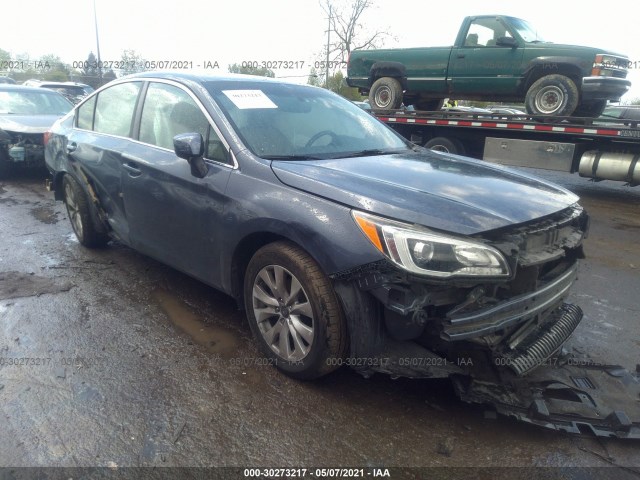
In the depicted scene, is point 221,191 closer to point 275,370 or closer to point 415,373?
point 275,370

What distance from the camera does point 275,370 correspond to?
2.99 m

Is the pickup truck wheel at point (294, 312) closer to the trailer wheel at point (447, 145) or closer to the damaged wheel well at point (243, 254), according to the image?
the damaged wheel well at point (243, 254)

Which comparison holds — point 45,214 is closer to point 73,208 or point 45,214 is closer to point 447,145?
point 73,208

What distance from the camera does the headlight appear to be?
2.27 metres

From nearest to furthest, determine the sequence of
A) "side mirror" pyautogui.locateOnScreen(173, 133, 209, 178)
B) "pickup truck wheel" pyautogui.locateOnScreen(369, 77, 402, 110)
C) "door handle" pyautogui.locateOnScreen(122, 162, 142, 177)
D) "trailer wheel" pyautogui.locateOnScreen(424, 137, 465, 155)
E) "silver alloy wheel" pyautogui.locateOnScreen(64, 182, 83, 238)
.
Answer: "side mirror" pyautogui.locateOnScreen(173, 133, 209, 178)
"door handle" pyautogui.locateOnScreen(122, 162, 142, 177)
"silver alloy wheel" pyautogui.locateOnScreen(64, 182, 83, 238)
"trailer wheel" pyautogui.locateOnScreen(424, 137, 465, 155)
"pickup truck wheel" pyautogui.locateOnScreen(369, 77, 402, 110)

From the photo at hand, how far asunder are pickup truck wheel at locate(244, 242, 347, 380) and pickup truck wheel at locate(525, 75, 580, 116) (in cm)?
763

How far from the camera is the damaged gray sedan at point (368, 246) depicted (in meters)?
2.34

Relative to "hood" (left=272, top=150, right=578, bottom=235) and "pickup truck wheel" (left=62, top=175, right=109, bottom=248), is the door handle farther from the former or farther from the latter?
"hood" (left=272, top=150, right=578, bottom=235)

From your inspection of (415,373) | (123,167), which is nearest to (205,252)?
(123,167)

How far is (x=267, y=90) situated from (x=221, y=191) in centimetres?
104

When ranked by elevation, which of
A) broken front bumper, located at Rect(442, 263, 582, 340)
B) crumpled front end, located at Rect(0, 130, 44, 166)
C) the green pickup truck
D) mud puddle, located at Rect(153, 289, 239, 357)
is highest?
the green pickup truck

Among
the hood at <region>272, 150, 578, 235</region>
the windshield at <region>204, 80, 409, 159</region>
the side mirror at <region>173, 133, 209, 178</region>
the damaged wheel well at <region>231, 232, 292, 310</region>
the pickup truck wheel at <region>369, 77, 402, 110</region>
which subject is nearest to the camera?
the hood at <region>272, 150, 578, 235</region>

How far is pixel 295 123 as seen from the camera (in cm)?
345

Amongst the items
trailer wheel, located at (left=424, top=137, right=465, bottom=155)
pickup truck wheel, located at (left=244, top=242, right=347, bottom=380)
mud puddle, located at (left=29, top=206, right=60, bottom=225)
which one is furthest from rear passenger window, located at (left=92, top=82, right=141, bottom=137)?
trailer wheel, located at (left=424, top=137, right=465, bottom=155)
